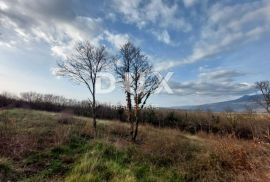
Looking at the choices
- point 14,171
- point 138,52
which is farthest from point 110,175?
point 138,52

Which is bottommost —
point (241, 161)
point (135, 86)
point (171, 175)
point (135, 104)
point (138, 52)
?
point (171, 175)

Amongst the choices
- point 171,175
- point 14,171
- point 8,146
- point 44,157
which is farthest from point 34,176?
point 171,175

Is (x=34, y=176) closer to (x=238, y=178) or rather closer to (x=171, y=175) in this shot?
(x=171, y=175)

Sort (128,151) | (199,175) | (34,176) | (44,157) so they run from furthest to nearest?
(128,151)
(44,157)
(199,175)
(34,176)

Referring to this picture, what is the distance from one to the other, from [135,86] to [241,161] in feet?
35.6

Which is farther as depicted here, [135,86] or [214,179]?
[135,86]

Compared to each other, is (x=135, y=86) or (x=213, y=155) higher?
(x=135, y=86)

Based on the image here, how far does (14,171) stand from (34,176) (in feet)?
2.37

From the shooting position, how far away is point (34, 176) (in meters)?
7.51

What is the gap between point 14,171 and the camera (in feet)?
25.1

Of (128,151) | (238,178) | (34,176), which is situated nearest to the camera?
(238,178)

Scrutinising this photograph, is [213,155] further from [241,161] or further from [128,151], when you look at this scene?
[128,151]

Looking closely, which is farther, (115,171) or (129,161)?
(129,161)

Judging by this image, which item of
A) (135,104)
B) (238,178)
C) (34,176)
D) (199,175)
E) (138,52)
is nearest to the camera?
(238,178)
